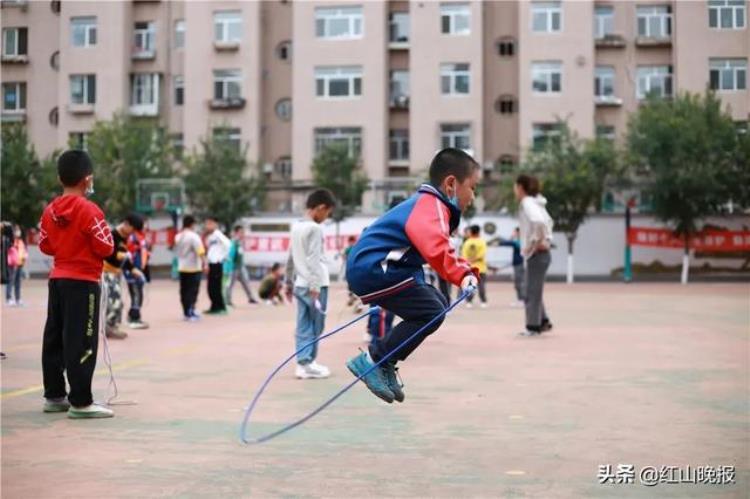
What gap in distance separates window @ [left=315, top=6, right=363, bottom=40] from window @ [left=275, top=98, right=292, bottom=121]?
3.83m

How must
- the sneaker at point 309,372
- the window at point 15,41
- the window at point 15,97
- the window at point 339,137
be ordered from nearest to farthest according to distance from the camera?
the sneaker at point 309,372 → the window at point 339,137 → the window at point 15,41 → the window at point 15,97

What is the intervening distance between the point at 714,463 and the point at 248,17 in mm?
45658

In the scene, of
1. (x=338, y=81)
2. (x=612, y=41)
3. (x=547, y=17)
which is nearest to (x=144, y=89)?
(x=338, y=81)

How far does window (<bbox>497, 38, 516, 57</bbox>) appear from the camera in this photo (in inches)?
1871

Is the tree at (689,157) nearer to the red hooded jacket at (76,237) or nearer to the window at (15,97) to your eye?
the window at (15,97)

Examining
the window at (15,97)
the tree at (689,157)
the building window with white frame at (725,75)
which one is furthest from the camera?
the window at (15,97)

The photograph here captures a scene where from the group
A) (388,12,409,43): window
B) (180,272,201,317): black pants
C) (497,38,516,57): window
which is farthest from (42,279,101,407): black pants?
(388,12,409,43): window

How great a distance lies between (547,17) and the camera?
46.4 metres

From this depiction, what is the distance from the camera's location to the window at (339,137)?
47.3 metres

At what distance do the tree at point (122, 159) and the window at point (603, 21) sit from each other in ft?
70.5

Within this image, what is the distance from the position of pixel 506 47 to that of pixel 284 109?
11.5 meters

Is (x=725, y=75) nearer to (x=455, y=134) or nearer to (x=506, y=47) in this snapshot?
(x=506, y=47)

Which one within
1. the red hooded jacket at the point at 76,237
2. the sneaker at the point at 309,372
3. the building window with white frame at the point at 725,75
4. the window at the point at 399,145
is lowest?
the sneaker at the point at 309,372

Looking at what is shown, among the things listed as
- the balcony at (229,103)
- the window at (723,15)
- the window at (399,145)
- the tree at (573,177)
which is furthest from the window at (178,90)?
the window at (723,15)
